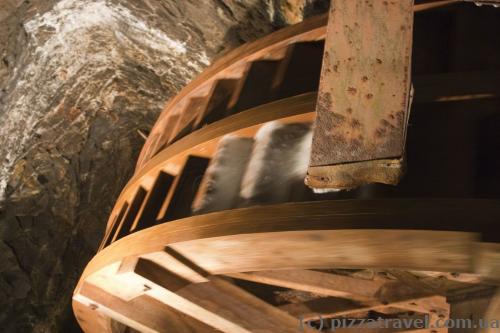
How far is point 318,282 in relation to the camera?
10.2ft

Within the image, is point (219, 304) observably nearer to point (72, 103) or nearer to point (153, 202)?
point (153, 202)

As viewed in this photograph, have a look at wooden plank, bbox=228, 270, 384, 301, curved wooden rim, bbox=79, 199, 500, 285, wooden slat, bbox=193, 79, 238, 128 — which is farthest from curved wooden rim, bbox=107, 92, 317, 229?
wooden plank, bbox=228, 270, 384, 301

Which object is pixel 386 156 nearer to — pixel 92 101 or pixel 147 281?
pixel 147 281

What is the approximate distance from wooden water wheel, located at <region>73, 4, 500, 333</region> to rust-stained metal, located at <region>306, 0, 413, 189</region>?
0.19 metres

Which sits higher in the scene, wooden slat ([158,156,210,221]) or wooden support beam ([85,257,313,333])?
wooden slat ([158,156,210,221])

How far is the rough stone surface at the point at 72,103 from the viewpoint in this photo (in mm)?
4074

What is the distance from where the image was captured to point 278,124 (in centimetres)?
258

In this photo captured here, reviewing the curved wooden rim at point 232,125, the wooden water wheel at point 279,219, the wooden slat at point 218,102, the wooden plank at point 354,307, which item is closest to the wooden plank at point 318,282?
the wooden water wheel at point 279,219

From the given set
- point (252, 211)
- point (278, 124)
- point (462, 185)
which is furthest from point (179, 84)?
point (462, 185)

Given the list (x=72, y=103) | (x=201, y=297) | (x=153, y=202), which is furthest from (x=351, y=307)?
(x=72, y=103)

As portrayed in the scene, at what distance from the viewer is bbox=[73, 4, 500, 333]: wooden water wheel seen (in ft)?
6.27

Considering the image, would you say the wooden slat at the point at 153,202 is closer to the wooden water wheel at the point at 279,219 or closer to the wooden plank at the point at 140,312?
the wooden water wheel at the point at 279,219

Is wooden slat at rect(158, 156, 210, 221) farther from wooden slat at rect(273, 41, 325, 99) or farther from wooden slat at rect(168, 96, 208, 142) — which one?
wooden slat at rect(273, 41, 325, 99)

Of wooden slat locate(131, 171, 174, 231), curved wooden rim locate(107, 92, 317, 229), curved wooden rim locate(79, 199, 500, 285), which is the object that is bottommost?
curved wooden rim locate(79, 199, 500, 285)
